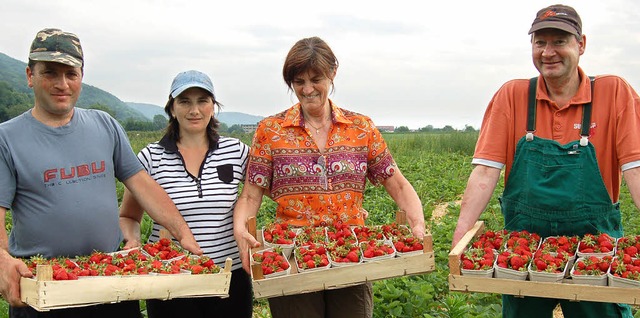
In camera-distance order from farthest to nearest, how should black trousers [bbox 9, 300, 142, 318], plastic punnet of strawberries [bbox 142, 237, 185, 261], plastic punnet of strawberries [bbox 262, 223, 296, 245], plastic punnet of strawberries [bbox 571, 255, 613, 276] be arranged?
plastic punnet of strawberries [bbox 262, 223, 296, 245]
plastic punnet of strawberries [bbox 142, 237, 185, 261]
black trousers [bbox 9, 300, 142, 318]
plastic punnet of strawberries [bbox 571, 255, 613, 276]

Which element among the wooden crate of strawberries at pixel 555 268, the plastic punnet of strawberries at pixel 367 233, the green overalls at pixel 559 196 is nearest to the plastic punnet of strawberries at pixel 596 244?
the wooden crate of strawberries at pixel 555 268

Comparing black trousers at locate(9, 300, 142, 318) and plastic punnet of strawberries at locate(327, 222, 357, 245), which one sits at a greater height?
plastic punnet of strawberries at locate(327, 222, 357, 245)

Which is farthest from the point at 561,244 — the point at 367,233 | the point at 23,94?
the point at 23,94

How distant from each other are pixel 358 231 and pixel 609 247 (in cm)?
129

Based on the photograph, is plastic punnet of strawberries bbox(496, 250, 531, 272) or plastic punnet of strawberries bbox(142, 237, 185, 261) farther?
plastic punnet of strawberries bbox(142, 237, 185, 261)

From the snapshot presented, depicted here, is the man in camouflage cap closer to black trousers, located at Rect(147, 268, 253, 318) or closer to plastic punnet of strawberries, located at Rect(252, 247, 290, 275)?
black trousers, located at Rect(147, 268, 253, 318)

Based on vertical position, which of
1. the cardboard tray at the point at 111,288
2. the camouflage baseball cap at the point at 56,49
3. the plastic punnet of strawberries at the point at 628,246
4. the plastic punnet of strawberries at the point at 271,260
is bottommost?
the cardboard tray at the point at 111,288

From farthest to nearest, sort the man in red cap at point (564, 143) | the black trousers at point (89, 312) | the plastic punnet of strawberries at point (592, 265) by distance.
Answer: the black trousers at point (89, 312) → the man in red cap at point (564, 143) → the plastic punnet of strawberries at point (592, 265)

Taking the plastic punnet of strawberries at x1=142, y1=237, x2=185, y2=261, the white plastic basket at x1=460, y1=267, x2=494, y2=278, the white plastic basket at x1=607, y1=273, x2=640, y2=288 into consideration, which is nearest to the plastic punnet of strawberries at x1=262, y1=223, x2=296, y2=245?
the plastic punnet of strawberries at x1=142, y1=237, x2=185, y2=261

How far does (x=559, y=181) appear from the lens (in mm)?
3076

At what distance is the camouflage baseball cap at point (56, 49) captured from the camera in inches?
124

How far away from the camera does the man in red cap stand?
9.98 ft

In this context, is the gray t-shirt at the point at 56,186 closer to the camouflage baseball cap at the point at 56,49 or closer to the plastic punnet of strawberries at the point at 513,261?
the camouflage baseball cap at the point at 56,49

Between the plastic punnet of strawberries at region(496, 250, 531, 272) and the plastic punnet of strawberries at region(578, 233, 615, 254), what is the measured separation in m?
0.30
